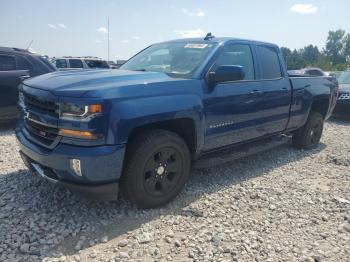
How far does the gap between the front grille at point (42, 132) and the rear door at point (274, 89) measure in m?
2.89

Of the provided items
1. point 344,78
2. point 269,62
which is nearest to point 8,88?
point 269,62

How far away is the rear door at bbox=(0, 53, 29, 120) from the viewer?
21.6 feet

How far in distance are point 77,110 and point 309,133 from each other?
472 cm

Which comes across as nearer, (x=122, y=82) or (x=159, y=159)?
(x=122, y=82)

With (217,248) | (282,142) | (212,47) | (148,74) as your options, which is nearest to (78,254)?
(217,248)

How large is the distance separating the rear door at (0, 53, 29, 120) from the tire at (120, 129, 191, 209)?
4277 millimetres

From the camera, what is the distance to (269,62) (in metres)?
5.11

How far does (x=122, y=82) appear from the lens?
330cm

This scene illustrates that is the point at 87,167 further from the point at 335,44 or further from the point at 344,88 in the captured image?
the point at 335,44

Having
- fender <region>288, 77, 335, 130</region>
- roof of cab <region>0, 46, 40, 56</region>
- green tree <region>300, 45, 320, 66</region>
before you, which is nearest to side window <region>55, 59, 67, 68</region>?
roof of cab <region>0, 46, 40, 56</region>

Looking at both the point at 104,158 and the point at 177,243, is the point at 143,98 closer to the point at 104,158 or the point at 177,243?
the point at 104,158

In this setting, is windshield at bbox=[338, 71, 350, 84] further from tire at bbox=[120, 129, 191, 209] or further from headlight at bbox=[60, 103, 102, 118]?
headlight at bbox=[60, 103, 102, 118]

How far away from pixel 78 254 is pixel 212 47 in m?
2.79

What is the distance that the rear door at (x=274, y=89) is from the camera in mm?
4855
